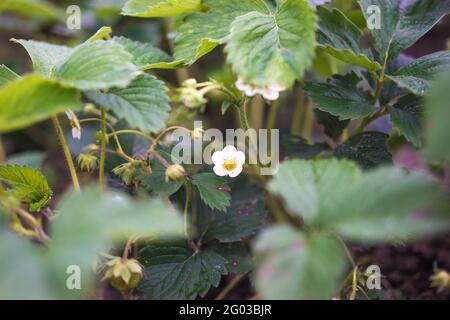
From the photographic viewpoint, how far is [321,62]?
1400 mm

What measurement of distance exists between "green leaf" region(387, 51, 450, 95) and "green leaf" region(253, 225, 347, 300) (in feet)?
1.29

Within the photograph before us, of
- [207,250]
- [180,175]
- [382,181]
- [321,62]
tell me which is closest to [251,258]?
[207,250]

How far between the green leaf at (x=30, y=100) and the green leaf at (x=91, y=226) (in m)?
0.16

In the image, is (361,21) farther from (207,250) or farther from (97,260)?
(97,260)

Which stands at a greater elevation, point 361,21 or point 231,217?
point 361,21

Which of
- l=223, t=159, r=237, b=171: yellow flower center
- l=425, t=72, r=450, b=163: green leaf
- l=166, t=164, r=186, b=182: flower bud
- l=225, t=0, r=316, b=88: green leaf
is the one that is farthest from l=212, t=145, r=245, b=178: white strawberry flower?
l=425, t=72, r=450, b=163: green leaf

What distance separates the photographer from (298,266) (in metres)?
0.65

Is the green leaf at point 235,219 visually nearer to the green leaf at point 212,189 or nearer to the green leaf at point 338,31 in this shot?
the green leaf at point 212,189

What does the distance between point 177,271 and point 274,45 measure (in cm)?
44

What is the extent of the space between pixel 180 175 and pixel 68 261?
332mm

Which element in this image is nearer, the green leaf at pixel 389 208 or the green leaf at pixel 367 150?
the green leaf at pixel 389 208

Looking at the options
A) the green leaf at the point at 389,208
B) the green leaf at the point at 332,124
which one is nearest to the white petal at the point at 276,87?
the green leaf at the point at 389,208

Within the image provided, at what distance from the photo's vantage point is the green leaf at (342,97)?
3.26ft

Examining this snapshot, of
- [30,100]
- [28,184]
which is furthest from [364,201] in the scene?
[28,184]
